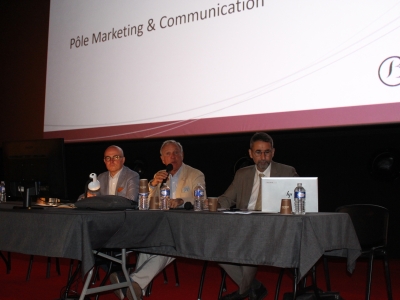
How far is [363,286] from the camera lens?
3.92 m

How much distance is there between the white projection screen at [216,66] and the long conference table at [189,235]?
1.43m

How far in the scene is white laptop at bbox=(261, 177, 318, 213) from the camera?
260 centimetres

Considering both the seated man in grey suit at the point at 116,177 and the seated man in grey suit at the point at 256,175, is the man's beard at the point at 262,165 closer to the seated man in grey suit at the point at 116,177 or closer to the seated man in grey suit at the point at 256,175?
the seated man in grey suit at the point at 256,175

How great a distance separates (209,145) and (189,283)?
75.7 inches

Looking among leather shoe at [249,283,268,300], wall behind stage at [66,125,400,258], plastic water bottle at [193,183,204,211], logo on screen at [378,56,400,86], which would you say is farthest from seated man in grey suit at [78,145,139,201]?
logo on screen at [378,56,400,86]

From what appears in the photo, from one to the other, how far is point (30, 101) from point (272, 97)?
3361 millimetres

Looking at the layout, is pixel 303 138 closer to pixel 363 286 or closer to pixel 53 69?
pixel 363 286

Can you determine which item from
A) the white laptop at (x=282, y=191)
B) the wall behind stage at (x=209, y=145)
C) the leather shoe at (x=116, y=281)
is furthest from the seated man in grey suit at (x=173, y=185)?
the wall behind stage at (x=209, y=145)

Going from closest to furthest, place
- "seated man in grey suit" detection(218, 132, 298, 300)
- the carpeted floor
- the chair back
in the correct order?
1. the chair back
2. "seated man in grey suit" detection(218, 132, 298, 300)
3. the carpeted floor

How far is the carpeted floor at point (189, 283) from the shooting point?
359cm

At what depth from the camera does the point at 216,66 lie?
4.35 metres

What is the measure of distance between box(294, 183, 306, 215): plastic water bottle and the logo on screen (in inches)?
56.2

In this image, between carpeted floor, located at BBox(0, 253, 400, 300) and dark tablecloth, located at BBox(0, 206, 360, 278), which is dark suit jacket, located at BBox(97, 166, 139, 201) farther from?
dark tablecloth, located at BBox(0, 206, 360, 278)

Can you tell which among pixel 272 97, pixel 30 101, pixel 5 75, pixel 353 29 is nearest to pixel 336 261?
pixel 272 97
